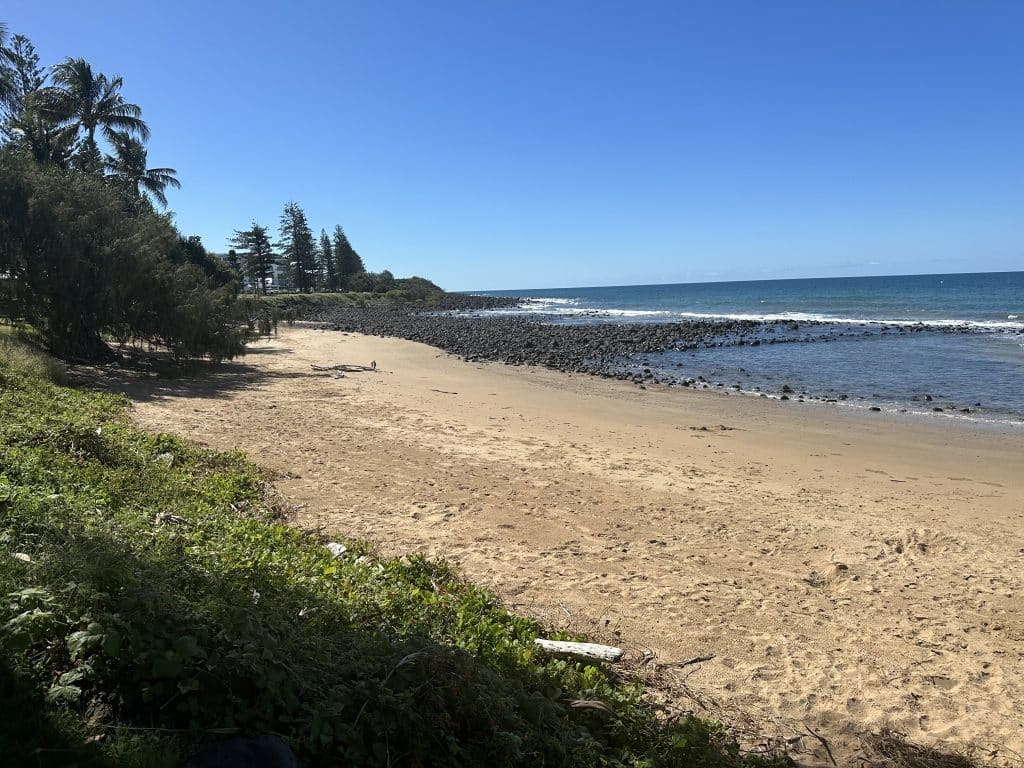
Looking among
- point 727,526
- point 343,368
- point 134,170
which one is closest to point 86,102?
point 134,170

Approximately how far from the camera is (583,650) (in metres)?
4.20

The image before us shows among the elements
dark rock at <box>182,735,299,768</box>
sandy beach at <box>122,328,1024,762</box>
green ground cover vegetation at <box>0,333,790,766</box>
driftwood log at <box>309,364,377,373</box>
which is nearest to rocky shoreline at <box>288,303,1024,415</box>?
sandy beach at <box>122,328,1024,762</box>

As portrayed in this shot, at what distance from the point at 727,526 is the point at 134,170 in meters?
36.7

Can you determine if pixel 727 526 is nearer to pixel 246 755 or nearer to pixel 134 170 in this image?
pixel 246 755

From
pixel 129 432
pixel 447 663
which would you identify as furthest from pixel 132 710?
pixel 129 432

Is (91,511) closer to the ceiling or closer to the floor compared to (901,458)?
closer to the ceiling

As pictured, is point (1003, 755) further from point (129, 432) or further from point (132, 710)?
point (129, 432)

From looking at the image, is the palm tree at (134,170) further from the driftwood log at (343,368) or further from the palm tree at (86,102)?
the driftwood log at (343,368)

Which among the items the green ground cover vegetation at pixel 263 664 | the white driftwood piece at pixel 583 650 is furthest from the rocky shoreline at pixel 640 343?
the green ground cover vegetation at pixel 263 664

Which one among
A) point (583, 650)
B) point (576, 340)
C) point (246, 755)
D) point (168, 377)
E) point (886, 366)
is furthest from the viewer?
point (576, 340)

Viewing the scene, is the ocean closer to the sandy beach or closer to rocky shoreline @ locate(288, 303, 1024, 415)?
rocky shoreline @ locate(288, 303, 1024, 415)

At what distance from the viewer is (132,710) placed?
2.54 m

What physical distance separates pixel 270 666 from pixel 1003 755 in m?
4.11

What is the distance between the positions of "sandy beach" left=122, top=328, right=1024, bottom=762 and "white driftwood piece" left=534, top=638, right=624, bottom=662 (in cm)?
38
